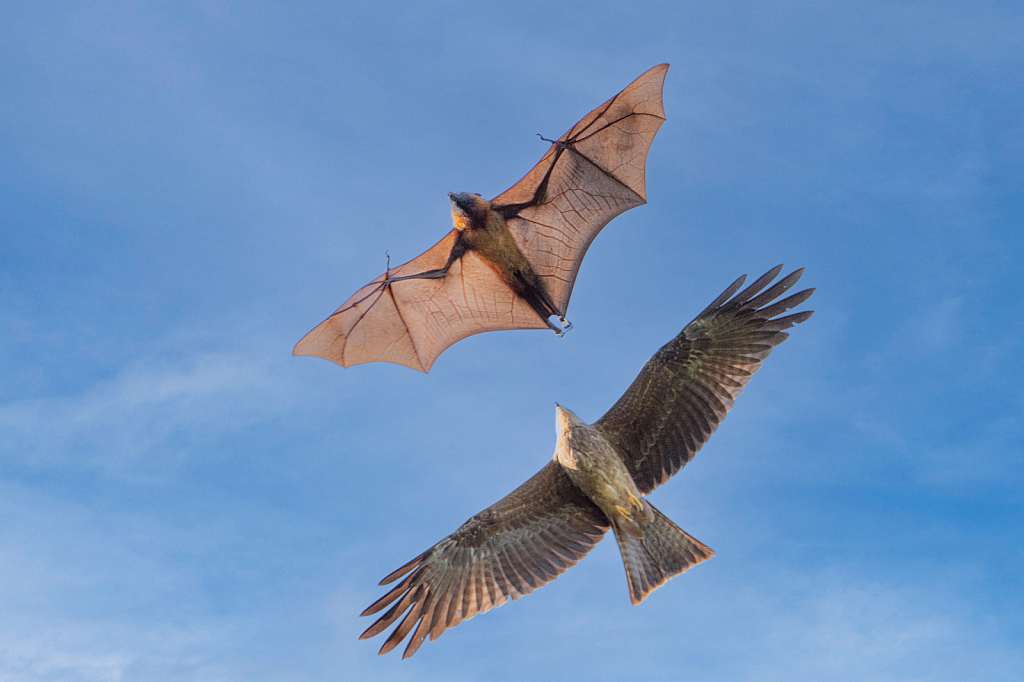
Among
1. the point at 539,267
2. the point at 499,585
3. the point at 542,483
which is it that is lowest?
the point at 499,585

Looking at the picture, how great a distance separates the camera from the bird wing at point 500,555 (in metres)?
9.24

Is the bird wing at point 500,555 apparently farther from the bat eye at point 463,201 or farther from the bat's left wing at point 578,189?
the bat eye at point 463,201

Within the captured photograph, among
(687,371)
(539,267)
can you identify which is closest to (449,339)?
(539,267)

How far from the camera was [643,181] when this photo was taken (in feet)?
37.3

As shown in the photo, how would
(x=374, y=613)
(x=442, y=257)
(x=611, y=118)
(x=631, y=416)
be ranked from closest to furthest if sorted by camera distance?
1. (x=374, y=613)
2. (x=631, y=416)
3. (x=611, y=118)
4. (x=442, y=257)

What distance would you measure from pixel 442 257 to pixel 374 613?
5.42 metres

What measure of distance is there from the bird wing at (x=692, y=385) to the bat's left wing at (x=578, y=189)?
263cm

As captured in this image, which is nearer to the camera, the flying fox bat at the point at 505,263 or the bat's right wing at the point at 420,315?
the flying fox bat at the point at 505,263

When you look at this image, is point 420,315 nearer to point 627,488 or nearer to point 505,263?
point 505,263

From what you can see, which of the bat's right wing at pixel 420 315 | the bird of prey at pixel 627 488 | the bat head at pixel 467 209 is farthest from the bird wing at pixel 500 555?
the bat head at pixel 467 209

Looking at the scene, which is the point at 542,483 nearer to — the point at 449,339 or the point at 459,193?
the point at 449,339

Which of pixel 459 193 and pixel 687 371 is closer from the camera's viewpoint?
pixel 687 371

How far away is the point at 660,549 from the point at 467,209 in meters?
5.60

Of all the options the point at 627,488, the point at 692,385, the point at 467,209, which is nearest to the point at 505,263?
the point at 467,209
